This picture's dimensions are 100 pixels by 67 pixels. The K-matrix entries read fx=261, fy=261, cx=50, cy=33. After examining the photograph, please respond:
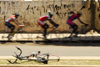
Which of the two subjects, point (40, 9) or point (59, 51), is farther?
point (40, 9)

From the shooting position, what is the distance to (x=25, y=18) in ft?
66.5

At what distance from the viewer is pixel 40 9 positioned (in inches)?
796

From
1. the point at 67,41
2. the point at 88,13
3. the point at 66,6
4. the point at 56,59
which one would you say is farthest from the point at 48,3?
the point at 56,59

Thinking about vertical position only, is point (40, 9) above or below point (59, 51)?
above

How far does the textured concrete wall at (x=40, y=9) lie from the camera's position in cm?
2011

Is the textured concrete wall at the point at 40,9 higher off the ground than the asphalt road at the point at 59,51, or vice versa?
the textured concrete wall at the point at 40,9

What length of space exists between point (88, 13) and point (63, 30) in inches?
92.0

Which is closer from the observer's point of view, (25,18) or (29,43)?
(29,43)

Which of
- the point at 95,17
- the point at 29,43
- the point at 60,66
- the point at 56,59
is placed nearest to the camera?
the point at 60,66

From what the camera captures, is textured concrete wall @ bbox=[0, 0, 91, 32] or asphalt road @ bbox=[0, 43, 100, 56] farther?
textured concrete wall @ bbox=[0, 0, 91, 32]

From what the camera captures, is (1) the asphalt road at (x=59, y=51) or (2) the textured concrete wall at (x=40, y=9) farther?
(2) the textured concrete wall at (x=40, y=9)

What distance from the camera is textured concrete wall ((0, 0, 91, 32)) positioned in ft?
66.0

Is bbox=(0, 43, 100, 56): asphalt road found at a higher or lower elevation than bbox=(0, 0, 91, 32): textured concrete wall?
lower

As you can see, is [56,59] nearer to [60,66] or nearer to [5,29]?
[60,66]
